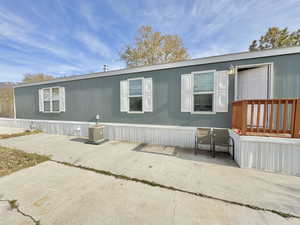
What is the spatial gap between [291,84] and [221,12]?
13.1ft

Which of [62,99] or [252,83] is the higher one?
[252,83]

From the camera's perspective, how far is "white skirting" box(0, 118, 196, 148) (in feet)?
13.7

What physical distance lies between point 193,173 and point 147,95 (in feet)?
9.88

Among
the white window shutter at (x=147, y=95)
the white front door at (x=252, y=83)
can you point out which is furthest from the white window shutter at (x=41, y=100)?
the white front door at (x=252, y=83)

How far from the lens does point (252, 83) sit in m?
3.64

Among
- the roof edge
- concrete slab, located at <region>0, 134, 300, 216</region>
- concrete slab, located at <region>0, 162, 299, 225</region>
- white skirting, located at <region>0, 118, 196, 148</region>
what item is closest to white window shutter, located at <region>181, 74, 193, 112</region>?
the roof edge

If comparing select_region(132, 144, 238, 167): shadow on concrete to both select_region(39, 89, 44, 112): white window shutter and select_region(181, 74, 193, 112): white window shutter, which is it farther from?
select_region(39, 89, 44, 112): white window shutter

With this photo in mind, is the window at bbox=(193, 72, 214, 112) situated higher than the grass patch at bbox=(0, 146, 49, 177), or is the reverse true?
the window at bbox=(193, 72, 214, 112)

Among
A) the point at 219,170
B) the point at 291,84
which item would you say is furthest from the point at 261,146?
the point at 291,84

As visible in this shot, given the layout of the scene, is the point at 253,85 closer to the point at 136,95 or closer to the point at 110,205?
the point at 136,95

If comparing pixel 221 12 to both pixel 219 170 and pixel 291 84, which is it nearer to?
pixel 291 84

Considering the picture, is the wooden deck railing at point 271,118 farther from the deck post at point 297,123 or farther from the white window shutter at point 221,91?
the white window shutter at point 221,91

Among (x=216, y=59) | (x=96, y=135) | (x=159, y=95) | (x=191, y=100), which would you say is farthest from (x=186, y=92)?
(x=96, y=135)

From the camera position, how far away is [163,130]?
4.36m
